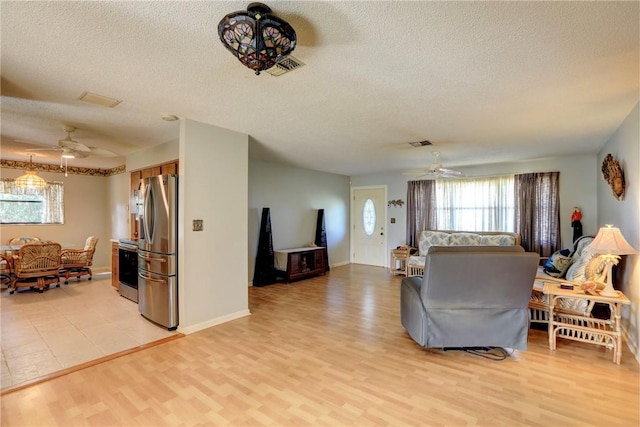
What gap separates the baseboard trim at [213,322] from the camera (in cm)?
349

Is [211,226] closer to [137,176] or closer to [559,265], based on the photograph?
[137,176]

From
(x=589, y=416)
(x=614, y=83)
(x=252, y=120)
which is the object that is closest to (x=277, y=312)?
(x=252, y=120)

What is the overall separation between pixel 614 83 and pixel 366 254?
6.25 meters

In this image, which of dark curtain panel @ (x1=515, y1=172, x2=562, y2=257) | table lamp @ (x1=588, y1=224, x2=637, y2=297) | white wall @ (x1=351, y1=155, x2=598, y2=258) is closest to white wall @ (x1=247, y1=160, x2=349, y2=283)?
white wall @ (x1=351, y1=155, x2=598, y2=258)

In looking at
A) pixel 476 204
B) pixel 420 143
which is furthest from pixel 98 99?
pixel 476 204

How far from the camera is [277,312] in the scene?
423 cm

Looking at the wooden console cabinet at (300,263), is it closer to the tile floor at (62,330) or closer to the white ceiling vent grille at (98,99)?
the tile floor at (62,330)

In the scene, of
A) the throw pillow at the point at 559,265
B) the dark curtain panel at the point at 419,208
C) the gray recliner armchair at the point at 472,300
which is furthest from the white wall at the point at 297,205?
the throw pillow at the point at 559,265

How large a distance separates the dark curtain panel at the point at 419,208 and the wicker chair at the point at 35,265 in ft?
23.1

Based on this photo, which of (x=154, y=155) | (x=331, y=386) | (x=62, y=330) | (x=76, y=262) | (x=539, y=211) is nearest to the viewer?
(x=331, y=386)

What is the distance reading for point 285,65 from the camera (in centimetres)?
219

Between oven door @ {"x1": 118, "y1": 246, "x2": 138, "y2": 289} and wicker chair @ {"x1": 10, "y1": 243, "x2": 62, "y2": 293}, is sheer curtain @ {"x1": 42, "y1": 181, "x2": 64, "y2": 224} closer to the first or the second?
wicker chair @ {"x1": 10, "y1": 243, "x2": 62, "y2": 293}

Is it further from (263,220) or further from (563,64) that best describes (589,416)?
(263,220)

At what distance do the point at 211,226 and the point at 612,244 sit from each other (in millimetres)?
4157
